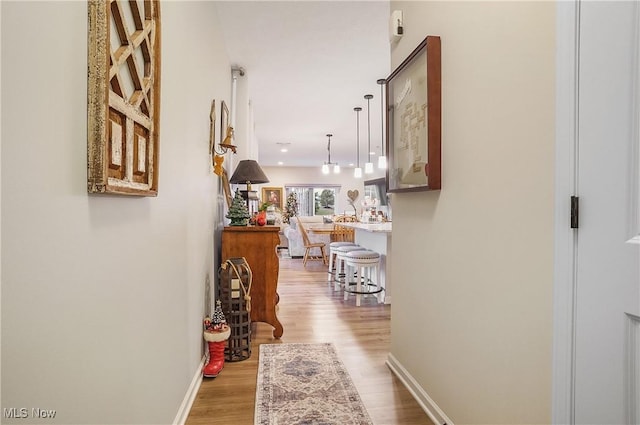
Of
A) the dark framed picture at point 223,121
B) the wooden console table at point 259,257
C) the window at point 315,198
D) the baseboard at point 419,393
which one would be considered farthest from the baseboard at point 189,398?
the window at point 315,198

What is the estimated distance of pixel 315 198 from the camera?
13070 mm

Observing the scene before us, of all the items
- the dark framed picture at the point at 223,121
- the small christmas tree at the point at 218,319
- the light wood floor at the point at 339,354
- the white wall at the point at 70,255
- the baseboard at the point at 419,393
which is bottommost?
the light wood floor at the point at 339,354

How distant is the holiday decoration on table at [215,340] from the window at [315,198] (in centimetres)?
1049

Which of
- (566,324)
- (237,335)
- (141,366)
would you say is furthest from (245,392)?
(566,324)

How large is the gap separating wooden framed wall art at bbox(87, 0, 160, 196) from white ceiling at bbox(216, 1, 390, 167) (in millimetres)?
1676

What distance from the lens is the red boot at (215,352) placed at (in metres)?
2.31

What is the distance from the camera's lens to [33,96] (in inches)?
28.2

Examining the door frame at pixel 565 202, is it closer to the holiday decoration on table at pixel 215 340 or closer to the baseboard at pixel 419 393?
the baseboard at pixel 419 393

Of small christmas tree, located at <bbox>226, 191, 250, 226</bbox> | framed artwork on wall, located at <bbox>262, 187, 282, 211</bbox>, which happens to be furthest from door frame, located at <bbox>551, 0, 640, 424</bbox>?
framed artwork on wall, located at <bbox>262, 187, 282, 211</bbox>

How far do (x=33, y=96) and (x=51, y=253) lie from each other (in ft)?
1.06

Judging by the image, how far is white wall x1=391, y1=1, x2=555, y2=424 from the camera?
45.1 inches

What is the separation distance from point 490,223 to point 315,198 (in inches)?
461

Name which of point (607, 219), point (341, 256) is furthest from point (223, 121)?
point (607, 219)

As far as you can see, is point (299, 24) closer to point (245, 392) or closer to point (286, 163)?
point (245, 392)
